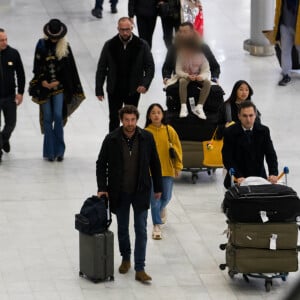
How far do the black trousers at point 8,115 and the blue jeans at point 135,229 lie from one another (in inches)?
170

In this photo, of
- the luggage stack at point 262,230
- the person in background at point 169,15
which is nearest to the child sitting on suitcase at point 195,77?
the luggage stack at point 262,230

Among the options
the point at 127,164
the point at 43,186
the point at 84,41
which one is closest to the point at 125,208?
the point at 127,164

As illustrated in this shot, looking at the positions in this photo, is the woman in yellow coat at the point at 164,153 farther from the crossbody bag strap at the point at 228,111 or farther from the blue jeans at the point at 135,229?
the crossbody bag strap at the point at 228,111

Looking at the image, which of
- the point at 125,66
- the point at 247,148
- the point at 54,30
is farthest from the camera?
the point at 125,66

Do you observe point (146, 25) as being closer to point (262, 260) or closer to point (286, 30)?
point (286, 30)

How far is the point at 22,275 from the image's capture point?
11.9 m

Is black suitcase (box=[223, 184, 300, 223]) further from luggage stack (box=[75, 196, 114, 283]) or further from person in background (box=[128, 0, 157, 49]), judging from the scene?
person in background (box=[128, 0, 157, 49])

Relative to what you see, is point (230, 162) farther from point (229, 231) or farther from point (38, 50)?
point (38, 50)

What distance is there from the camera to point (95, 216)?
37.9ft

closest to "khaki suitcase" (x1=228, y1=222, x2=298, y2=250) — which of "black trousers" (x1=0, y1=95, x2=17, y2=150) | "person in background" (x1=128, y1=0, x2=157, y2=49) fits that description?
"black trousers" (x1=0, y1=95, x2=17, y2=150)

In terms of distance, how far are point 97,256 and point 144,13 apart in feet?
27.4

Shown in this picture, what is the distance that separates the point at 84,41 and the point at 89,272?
1089 centimetres

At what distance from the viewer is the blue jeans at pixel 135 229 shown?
11484 millimetres

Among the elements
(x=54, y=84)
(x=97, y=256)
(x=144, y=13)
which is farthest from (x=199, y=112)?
(x=144, y=13)
